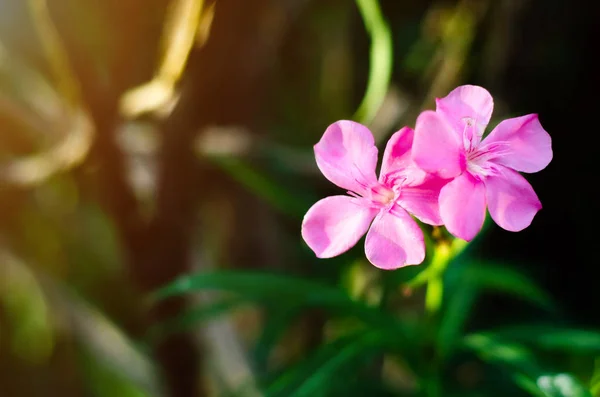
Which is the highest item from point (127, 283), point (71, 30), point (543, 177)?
point (71, 30)

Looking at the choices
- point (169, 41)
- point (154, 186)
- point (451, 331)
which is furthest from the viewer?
point (154, 186)

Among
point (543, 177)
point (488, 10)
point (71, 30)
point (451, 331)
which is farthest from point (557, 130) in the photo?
point (71, 30)

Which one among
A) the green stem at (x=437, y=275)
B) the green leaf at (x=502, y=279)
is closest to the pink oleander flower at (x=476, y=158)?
the green stem at (x=437, y=275)

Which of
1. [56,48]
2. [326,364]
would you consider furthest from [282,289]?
[56,48]

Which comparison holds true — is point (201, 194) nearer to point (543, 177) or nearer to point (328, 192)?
point (328, 192)

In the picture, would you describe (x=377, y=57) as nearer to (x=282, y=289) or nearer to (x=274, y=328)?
(x=282, y=289)

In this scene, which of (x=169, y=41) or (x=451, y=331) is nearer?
(x=451, y=331)

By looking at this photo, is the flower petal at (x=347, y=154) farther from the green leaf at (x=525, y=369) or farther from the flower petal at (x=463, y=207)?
the green leaf at (x=525, y=369)

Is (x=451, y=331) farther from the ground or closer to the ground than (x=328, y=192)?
closer to the ground
